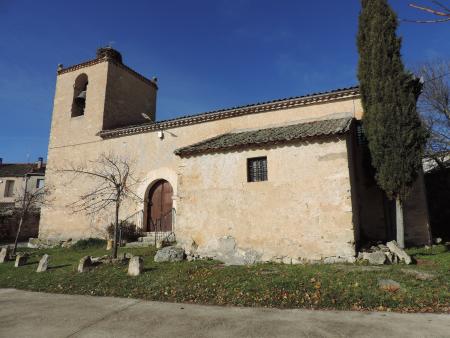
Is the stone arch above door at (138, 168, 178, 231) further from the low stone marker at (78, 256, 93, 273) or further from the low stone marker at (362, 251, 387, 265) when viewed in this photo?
the low stone marker at (362, 251, 387, 265)

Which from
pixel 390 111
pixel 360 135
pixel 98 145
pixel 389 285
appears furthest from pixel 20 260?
pixel 390 111

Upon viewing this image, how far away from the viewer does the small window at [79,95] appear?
1794 centimetres

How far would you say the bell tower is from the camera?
16.9m

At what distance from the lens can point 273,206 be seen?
9.20 m

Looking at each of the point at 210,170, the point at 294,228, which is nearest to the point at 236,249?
the point at 294,228

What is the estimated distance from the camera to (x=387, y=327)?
173 inches

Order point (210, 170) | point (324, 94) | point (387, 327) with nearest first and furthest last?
point (387, 327) → point (210, 170) → point (324, 94)

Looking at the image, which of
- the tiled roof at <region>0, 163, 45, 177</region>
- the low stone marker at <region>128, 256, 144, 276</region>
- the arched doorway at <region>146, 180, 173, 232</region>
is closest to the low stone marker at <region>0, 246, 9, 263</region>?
the arched doorway at <region>146, 180, 173, 232</region>

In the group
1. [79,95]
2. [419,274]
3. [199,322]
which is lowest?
[199,322]

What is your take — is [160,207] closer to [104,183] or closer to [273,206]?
[104,183]

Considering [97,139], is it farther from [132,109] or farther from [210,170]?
[210,170]

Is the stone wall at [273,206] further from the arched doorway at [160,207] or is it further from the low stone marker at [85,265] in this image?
the arched doorway at [160,207]

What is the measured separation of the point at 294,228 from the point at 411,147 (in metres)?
4.06

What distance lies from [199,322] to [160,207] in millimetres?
10012
